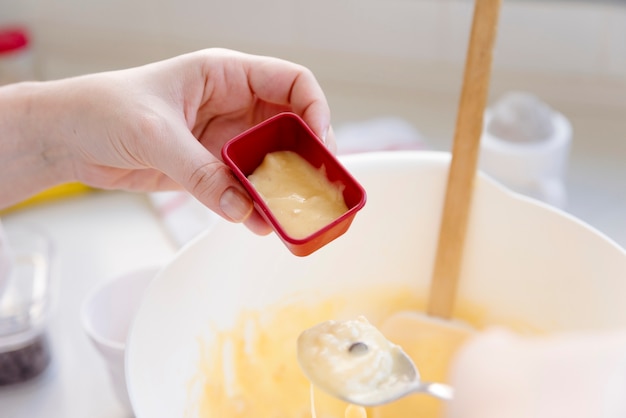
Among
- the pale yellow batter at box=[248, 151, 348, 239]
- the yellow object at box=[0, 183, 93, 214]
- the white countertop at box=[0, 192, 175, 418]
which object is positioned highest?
the pale yellow batter at box=[248, 151, 348, 239]

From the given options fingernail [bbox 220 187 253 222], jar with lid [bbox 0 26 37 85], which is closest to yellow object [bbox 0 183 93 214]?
jar with lid [bbox 0 26 37 85]

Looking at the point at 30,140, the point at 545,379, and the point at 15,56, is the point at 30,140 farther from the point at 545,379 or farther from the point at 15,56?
the point at 545,379

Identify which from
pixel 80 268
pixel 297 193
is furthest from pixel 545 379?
pixel 80 268

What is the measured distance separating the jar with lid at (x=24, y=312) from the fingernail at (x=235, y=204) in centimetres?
32

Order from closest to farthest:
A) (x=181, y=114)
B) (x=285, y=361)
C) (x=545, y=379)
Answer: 1. (x=545, y=379)
2. (x=181, y=114)
3. (x=285, y=361)

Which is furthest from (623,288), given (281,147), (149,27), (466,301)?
(149,27)

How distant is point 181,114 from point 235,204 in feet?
0.44

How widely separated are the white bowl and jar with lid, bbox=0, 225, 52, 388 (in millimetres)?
212

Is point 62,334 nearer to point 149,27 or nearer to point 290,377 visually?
point 290,377

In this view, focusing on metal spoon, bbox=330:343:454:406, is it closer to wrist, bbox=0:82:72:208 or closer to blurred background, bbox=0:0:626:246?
wrist, bbox=0:82:72:208

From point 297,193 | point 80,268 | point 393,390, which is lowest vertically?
point 80,268

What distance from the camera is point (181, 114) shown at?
66 cm

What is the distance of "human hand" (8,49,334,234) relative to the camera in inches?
23.6

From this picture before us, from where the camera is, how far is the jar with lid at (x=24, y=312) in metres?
0.77
